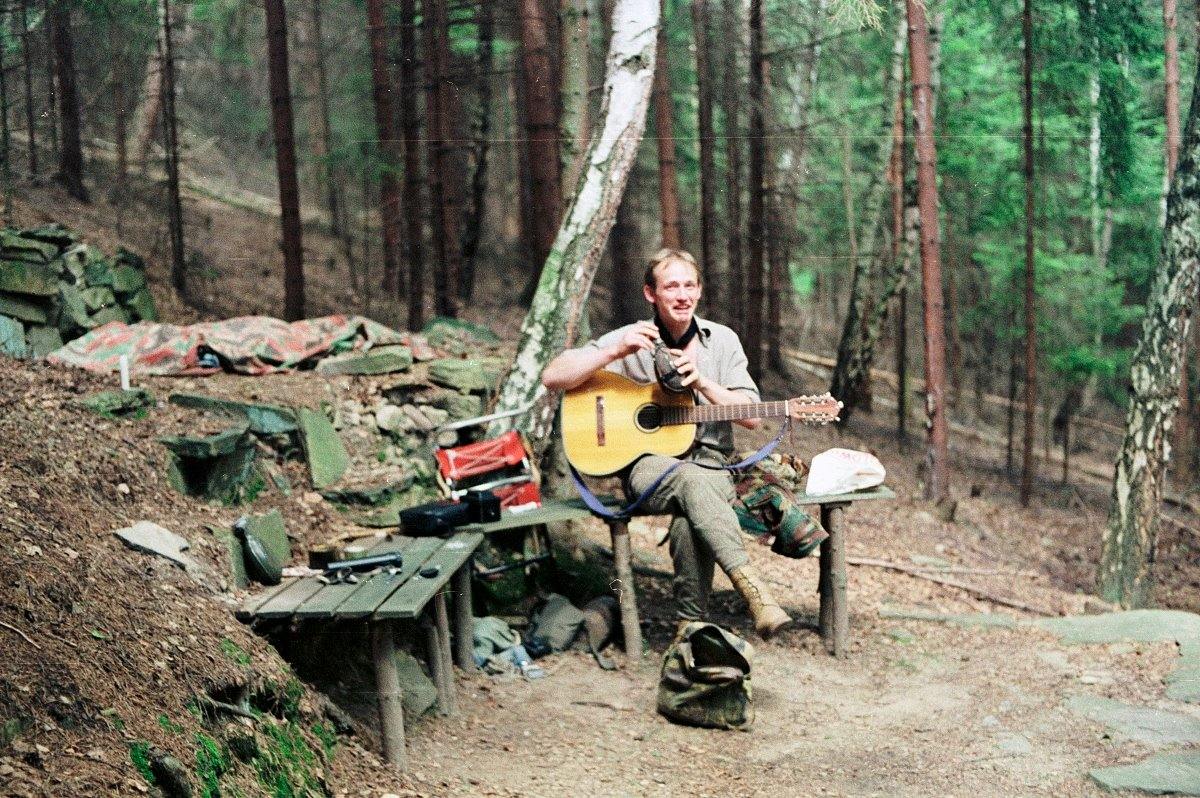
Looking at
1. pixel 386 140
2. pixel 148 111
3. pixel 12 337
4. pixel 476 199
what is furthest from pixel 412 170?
pixel 12 337

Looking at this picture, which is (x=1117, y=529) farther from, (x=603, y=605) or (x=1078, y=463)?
(x=1078, y=463)

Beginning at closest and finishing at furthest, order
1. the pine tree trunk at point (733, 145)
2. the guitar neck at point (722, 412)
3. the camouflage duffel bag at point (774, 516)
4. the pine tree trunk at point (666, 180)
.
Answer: the guitar neck at point (722, 412) → the camouflage duffel bag at point (774, 516) → the pine tree trunk at point (666, 180) → the pine tree trunk at point (733, 145)

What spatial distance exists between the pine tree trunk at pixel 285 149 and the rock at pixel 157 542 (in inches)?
254

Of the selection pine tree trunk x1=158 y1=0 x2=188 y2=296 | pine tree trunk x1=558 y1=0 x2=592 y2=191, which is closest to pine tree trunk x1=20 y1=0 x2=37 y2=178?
pine tree trunk x1=158 y1=0 x2=188 y2=296

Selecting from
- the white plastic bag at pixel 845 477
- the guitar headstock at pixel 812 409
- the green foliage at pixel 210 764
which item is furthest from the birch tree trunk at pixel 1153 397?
the green foliage at pixel 210 764

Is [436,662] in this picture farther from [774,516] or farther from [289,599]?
[774,516]

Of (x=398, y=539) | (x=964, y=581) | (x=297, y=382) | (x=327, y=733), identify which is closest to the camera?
(x=327, y=733)

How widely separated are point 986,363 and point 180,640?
75.0 ft

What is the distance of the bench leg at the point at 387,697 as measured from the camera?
441cm

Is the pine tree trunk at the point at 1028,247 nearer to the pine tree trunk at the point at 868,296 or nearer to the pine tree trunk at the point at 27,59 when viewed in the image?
the pine tree trunk at the point at 868,296

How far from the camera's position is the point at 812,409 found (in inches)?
211

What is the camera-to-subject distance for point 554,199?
9586 mm

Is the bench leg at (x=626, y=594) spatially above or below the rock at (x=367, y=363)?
below

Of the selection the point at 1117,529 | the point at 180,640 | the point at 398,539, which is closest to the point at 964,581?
the point at 1117,529
